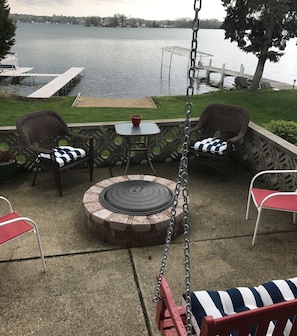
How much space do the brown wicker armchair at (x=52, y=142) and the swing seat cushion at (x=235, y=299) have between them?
3.20 meters

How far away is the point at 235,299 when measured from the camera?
181 cm

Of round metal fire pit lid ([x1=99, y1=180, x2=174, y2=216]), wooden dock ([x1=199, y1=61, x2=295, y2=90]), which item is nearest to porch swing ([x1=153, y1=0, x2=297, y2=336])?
round metal fire pit lid ([x1=99, y1=180, x2=174, y2=216])

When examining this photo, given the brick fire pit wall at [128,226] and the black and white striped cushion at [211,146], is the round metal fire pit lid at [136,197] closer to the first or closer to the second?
the brick fire pit wall at [128,226]

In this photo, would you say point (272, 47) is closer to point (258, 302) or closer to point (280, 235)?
point (280, 235)

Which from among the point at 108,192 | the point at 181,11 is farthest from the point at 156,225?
the point at 181,11

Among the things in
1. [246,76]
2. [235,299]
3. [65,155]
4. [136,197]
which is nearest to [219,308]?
[235,299]

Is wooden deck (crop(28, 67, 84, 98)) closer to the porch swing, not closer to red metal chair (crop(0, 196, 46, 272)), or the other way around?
red metal chair (crop(0, 196, 46, 272))

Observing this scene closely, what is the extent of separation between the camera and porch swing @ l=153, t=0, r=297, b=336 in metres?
1.31

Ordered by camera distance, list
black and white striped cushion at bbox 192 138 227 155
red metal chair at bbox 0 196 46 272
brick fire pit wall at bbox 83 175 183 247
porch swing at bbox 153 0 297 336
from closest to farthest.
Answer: porch swing at bbox 153 0 297 336 → red metal chair at bbox 0 196 46 272 → brick fire pit wall at bbox 83 175 183 247 → black and white striped cushion at bbox 192 138 227 155

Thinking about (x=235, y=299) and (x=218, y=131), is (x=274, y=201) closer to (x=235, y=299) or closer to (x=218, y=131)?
(x=235, y=299)

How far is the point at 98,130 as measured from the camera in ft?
17.5

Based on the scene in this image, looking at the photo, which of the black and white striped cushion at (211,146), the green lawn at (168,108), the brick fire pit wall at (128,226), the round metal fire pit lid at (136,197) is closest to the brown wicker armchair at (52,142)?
the round metal fire pit lid at (136,197)

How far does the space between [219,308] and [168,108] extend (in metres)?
12.9

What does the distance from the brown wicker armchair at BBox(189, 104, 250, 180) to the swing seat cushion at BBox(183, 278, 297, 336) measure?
3130 mm
